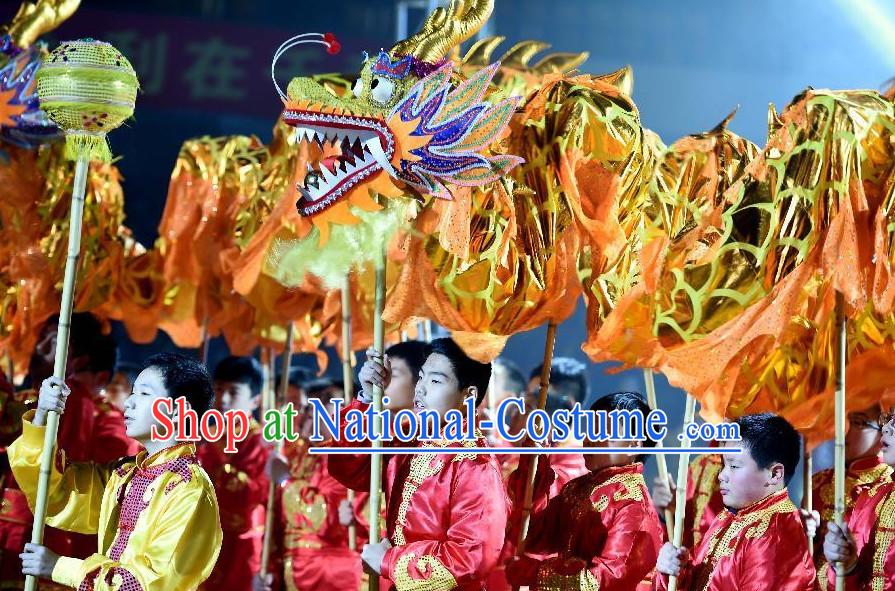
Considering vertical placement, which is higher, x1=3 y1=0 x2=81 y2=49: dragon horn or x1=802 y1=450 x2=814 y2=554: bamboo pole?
x1=3 y1=0 x2=81 y2=49: dragon horn

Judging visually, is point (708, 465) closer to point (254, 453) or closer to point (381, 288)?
point (381, 288)

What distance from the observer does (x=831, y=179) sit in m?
2.89

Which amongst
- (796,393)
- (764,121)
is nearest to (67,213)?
(796,393)

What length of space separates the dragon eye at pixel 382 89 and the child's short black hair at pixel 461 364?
0.58 metres

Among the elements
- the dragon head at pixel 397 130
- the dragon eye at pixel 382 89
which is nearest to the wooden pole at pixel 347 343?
the dragon head at pixel 397 130

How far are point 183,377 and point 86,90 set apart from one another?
2.19ft

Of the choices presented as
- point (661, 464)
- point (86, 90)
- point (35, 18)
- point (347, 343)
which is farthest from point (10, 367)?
point (661, 464)

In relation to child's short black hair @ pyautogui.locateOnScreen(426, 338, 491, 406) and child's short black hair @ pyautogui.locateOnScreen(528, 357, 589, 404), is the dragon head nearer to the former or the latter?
child's short black hair @ pyautogui.locateOnScreen(426, 338, 491, 406)

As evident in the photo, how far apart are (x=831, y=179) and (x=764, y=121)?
367 centimetres

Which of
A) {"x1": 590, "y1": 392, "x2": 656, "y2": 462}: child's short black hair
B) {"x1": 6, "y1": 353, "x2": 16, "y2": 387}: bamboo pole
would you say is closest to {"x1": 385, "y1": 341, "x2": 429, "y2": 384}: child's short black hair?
{"x1": 590, "y1": 392, "x2": 656, "y2": 462}: child's short black hair

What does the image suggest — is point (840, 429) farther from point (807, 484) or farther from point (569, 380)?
point (569, 380)

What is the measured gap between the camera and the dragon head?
10.0 feet

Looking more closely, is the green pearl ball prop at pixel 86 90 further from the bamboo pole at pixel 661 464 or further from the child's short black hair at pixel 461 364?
the bamboo pole at pixel 661 464

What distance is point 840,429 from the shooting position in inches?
114
